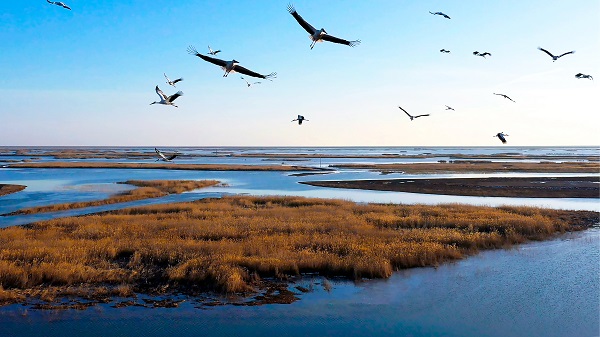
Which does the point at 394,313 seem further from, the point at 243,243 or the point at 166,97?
the point at 166,97

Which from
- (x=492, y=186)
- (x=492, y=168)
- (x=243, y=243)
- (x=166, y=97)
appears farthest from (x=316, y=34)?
(x=492, y=168)

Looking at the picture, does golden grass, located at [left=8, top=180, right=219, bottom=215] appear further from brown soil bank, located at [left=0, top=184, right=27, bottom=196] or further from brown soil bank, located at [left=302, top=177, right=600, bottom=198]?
brown soil bank, located at [left=302, top=177, right=600, bottom=198]

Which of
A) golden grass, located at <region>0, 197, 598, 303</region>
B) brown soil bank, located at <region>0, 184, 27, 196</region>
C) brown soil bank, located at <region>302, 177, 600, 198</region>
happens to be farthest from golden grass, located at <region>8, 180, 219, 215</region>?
brown soil bank, located at <region>302, 177, 600, 198</region>

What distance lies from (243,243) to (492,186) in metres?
36.4

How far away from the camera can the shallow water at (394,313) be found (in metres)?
12.5

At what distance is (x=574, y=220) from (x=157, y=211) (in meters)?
24.0

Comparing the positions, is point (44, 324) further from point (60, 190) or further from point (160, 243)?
point (60, 190)

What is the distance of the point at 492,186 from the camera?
4922cm

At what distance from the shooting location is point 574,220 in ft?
90.7

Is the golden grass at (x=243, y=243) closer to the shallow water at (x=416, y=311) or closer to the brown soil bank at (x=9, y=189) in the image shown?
the shallow water at (x=416, y=311)

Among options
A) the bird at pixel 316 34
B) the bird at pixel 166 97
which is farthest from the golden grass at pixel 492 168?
the bird at pixel 316 34

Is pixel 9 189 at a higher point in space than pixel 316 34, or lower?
lower

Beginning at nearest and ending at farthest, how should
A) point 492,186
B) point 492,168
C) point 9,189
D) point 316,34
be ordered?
point 316,34, point 9,189, point 492,186, point 492,168

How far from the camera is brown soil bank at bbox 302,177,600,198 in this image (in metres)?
43.5
